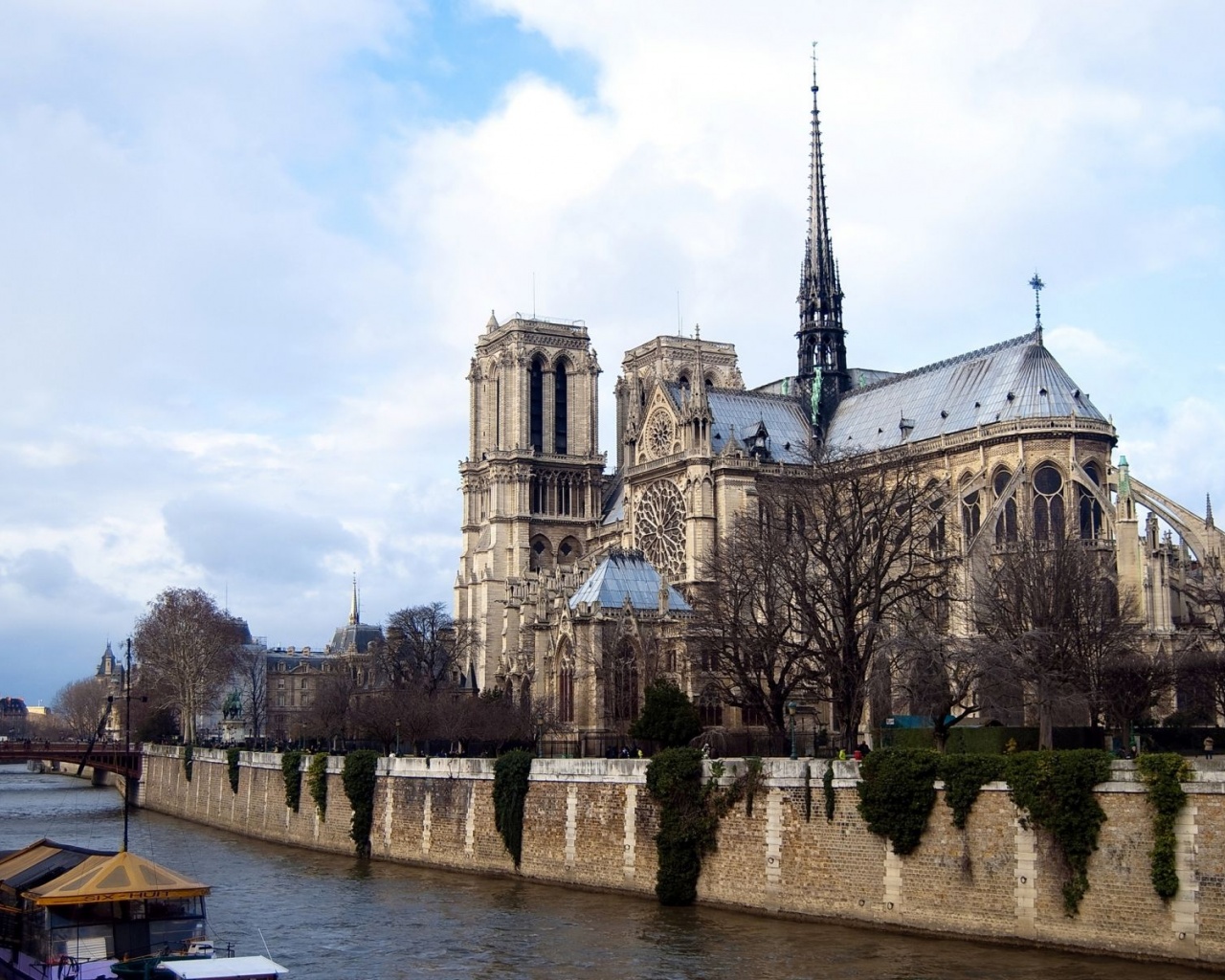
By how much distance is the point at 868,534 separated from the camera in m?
52.5

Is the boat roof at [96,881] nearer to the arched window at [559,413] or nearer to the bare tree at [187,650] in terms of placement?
the bare tree at [187,650]

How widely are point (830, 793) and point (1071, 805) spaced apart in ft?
23.1

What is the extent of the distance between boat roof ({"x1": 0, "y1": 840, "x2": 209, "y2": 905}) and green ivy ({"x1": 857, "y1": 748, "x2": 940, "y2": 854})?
14.9 metres

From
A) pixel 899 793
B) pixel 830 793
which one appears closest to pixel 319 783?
pixel 830 793

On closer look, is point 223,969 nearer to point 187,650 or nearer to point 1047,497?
point 1047,497

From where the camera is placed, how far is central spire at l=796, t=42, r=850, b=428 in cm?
9238

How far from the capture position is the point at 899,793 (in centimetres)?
3741

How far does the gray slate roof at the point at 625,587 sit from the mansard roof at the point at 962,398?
9320mm

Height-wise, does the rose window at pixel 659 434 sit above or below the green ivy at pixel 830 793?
above

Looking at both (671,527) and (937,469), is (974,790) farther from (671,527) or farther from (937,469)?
(671,527)

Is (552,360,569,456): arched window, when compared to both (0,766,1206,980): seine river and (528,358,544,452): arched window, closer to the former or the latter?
(528,358,544,452): arched window

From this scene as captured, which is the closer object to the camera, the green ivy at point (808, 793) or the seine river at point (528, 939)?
the seine river at point (528, 939)

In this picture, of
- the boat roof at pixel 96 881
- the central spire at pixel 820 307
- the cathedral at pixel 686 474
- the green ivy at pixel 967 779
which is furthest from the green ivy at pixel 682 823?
the central spire at pixel 820 307

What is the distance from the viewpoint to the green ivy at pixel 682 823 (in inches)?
1672
